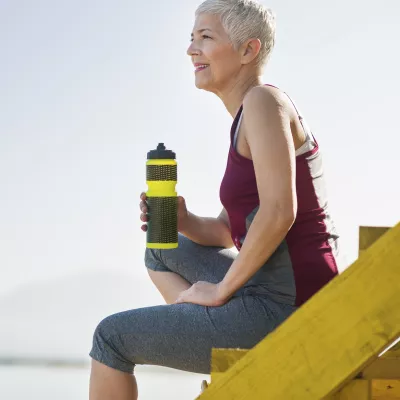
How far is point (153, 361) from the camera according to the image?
189 centimetres

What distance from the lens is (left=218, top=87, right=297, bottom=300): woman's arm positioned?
1.78 metres

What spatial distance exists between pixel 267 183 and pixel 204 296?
0.26 meters

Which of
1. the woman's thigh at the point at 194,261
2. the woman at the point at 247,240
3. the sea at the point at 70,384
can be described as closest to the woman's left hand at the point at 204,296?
the woman at the point at 247,240

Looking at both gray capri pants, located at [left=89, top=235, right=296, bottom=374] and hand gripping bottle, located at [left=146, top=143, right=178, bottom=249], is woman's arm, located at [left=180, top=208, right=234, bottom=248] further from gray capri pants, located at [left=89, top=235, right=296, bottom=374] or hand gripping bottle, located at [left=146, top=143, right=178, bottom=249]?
gray capri pants, located at [left=89, top=235, right=296, bottom=374]

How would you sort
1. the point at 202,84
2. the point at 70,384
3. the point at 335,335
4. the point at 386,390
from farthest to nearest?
the point at 70,384, the point at 202,84, the point at 386,390, the point at 335,335

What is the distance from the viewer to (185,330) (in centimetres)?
184

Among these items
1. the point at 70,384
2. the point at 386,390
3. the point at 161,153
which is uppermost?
the point at 161,153

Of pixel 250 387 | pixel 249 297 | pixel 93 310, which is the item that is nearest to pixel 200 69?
pixel 249 297

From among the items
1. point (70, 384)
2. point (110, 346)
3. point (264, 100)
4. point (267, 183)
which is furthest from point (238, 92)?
point (70, 384)

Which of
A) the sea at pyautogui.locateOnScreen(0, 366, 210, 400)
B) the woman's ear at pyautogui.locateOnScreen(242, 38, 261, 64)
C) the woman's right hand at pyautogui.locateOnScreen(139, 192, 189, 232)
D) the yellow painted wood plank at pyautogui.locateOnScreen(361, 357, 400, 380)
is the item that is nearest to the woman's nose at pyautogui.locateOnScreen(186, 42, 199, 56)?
the woman's ear at pyautogui.locateOnScreen(242, 38, 261, 64)

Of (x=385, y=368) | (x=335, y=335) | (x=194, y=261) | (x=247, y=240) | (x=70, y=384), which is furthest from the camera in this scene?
(x=70, y=384)

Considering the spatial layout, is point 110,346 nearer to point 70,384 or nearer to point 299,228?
point 299,228

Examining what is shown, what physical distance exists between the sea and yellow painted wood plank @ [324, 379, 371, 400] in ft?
9.88

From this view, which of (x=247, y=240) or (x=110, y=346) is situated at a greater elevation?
→ (x=247, y=240)
